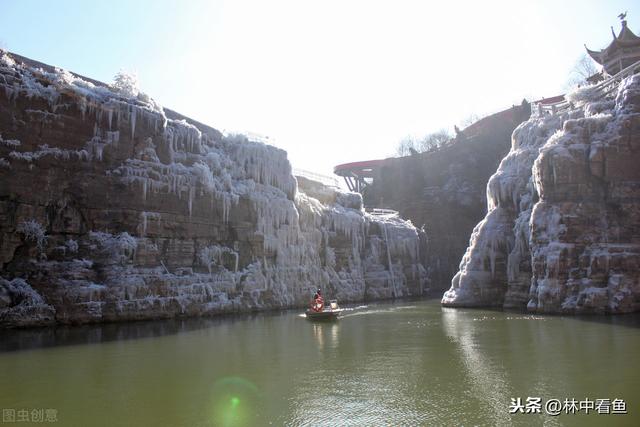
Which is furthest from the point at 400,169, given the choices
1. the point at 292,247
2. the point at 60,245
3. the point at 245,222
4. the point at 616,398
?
the point at 616,398

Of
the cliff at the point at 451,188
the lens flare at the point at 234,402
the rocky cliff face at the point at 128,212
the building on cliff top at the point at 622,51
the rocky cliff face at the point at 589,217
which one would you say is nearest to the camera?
the lens flare at the point at 234,402

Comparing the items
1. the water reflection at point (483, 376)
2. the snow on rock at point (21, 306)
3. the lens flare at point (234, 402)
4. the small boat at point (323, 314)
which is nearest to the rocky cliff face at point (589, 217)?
the water reflection at point (483, 376)

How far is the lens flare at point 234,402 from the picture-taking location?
7.23m

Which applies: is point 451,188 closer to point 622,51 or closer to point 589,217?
point 622,51

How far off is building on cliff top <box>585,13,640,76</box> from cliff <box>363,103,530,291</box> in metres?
15.2

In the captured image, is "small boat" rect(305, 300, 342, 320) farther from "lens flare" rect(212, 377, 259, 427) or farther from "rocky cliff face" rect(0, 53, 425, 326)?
"lens flare" rect(212, 377, 259, 427)

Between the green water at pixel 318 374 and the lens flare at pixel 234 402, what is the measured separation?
0.03 meters

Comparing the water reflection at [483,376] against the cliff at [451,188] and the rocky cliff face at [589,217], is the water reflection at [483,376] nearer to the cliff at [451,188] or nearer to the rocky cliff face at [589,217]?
the rocky cliff face at [589,217]

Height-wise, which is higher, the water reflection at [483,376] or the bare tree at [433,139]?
the bare tree at [433,139]

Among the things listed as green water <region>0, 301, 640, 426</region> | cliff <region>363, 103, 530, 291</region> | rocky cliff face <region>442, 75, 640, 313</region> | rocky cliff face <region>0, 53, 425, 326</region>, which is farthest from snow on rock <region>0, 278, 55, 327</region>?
cliff <region>363, 103, 530, 291</region>

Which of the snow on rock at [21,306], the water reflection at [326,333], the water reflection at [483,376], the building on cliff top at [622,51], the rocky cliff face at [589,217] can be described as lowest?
the water reflection at [483,376]

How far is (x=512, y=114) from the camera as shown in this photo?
53.0 metres

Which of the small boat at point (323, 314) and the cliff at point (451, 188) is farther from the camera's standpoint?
the cliff at point (451, 188)

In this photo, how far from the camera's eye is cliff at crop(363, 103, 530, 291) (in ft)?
173
